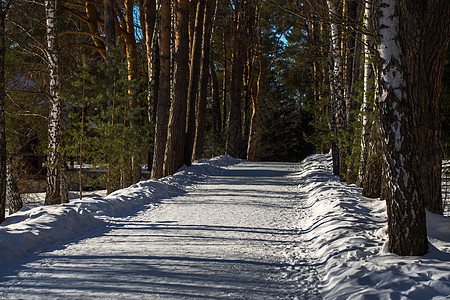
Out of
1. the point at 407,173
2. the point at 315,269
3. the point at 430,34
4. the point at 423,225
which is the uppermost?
the point at 430,34

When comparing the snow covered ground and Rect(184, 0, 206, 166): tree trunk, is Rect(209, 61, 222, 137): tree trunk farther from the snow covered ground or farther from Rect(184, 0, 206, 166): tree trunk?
the snow covered ground

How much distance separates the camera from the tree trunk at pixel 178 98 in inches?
602

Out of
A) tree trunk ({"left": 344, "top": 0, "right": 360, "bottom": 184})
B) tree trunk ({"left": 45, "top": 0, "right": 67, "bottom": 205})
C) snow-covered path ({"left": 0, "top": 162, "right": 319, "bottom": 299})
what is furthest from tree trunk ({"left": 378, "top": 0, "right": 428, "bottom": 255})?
tree trunk ({"left": 45, "top": 0, "right": 67, "bottom": 205})

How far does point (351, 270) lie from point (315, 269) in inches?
20.4

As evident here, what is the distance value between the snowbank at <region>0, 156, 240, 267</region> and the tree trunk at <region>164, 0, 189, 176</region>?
14.8 feet

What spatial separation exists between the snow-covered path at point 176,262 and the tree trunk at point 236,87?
18111mm

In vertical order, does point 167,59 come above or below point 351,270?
above

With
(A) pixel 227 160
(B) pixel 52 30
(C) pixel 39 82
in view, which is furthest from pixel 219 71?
(B) pixel 52 30

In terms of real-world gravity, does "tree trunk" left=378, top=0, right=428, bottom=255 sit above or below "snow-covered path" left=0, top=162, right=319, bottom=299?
above

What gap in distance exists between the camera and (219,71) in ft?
135

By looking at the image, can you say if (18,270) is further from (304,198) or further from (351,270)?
(304,198)

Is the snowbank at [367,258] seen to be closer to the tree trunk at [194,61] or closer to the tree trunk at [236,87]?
the tree trunk at [194,61]

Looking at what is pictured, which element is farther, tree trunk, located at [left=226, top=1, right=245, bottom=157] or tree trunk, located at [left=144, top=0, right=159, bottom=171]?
tree trunk, located at [left=226, top=1, right=245, bottom=157]

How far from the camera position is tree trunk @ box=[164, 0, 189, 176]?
15299 mm
